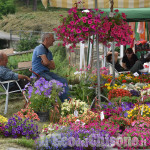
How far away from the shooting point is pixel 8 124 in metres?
5.05

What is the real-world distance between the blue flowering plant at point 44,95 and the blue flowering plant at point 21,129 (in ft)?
3.22

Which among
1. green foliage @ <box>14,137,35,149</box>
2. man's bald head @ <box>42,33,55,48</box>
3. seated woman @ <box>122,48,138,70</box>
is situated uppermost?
man's bald head @ <box>42,33,55,48</box>

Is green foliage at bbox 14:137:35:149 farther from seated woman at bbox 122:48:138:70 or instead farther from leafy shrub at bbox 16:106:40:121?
seated woman at bbox 122:48:138:70

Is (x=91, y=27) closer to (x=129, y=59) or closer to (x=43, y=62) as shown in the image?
(x=43, y=62)

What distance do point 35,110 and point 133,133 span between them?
214 cm

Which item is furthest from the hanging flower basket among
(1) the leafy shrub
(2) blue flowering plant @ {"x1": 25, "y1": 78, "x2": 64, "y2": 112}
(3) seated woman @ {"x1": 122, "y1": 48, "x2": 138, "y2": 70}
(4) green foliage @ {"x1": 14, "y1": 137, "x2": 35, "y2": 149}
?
(3) seated woman @ {"x1": 122, "y1": 48, "x2": 138, "y2": 70}

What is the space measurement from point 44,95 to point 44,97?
0.12ft

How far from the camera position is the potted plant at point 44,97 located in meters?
6.05

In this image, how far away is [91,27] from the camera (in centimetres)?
546

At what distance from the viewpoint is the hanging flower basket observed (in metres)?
5.50

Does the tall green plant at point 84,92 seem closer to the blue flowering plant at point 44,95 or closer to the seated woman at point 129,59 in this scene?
the blue flowering plant at point 44,95

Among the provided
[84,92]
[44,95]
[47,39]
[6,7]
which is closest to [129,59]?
[84,92]

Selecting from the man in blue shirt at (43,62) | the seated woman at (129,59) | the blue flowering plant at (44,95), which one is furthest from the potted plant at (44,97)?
the seated woman at (129,59)

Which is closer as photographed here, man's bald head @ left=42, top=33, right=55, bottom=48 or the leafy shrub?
the leafy shrub
